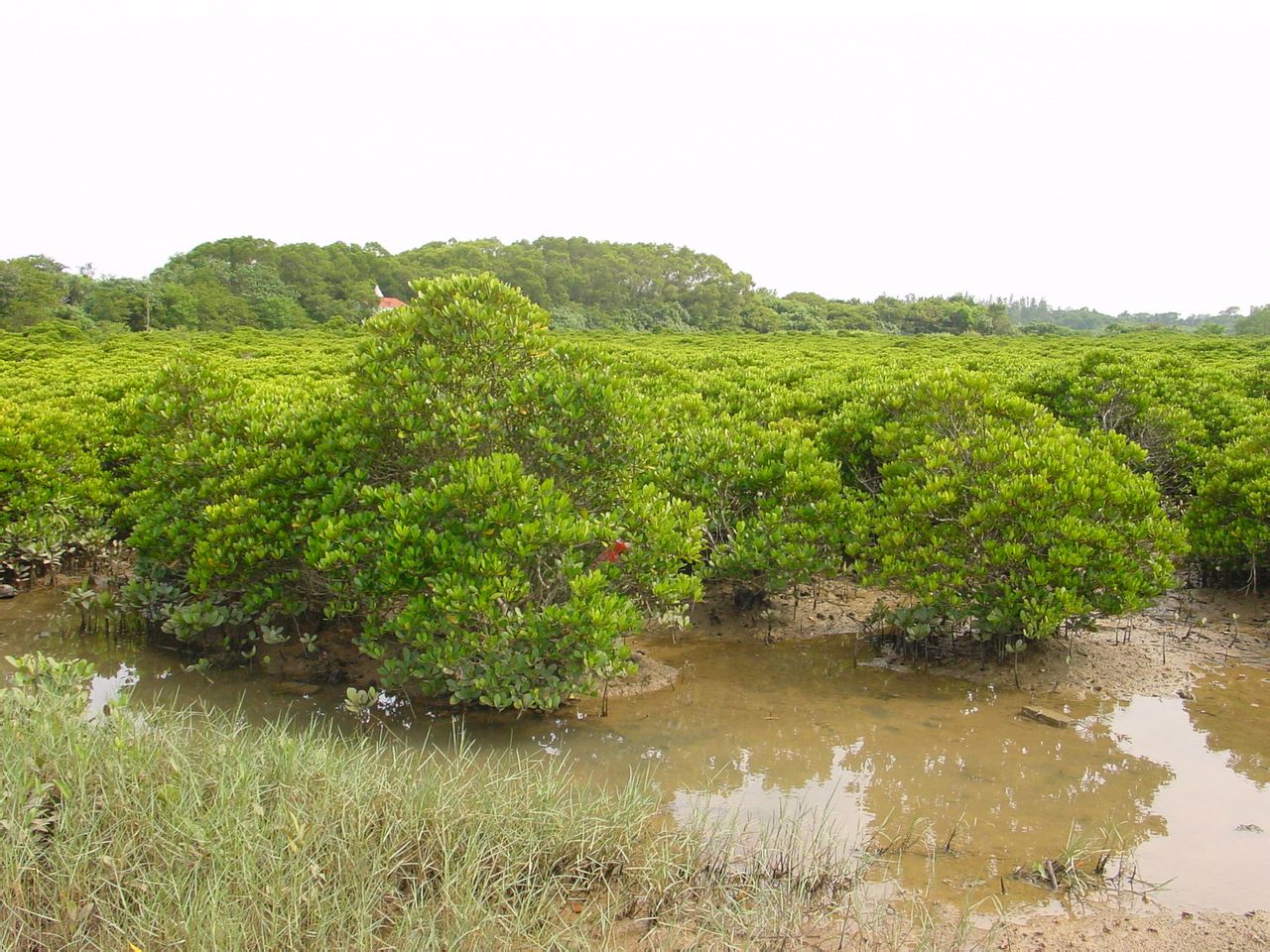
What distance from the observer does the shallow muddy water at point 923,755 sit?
13.1 ft

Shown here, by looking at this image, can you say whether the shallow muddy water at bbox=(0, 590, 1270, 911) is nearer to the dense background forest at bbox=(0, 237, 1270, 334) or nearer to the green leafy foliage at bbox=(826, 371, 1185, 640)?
the green leafy foliage at bbox=(826, 371, 1185, 640)

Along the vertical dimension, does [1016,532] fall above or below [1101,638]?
above

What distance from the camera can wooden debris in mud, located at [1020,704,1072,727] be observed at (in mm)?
5445

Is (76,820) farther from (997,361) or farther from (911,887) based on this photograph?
(997,361)

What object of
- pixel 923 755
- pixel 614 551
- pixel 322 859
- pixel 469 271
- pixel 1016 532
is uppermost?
pixel 469 271

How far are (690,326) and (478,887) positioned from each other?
73.9 meters

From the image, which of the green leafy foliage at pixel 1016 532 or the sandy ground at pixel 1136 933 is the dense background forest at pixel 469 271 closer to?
the green leafy foliage at pixel 1016 532

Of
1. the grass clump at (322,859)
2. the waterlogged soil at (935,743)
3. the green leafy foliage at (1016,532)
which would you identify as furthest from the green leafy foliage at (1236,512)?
the grass clump at (322,859)

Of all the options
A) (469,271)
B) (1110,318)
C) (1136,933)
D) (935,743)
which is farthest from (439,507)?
(1110,318)

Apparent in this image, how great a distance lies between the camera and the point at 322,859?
10.5 feet

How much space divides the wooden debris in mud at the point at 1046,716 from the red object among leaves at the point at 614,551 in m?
2.74

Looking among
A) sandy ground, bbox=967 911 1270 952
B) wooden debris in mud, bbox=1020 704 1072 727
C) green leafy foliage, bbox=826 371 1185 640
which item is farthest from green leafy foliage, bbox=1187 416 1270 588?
sandy ground, bbox=967 911 1270 952

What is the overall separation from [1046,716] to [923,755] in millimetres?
1049

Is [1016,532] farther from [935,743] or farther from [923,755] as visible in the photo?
[923,755]
